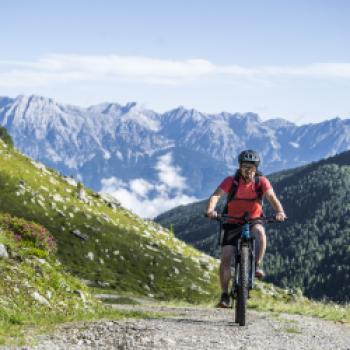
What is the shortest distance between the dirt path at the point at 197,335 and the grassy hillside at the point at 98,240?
99.4 feet

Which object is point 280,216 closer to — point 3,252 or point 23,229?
point 3,252

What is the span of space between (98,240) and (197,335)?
4175cm

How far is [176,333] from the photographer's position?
37.2 ft

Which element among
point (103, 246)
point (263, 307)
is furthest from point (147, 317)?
point (103, 246)

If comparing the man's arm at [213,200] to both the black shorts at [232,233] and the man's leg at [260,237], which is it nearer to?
the black shorts at [232,233]

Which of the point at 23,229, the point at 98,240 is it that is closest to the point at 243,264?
the point at 23,229

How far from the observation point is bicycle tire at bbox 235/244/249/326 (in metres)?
13.1

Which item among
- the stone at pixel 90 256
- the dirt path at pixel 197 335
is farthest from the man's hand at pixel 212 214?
the stone at pixel 90 256

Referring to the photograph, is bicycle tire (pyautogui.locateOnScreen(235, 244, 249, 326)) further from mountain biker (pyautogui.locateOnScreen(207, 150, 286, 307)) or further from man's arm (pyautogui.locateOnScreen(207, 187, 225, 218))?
man's arm (pyautogui.locateOnScreen(207, 187, 225, 218))

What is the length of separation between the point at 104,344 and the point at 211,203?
4.66 m

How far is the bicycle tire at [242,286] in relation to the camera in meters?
13.1

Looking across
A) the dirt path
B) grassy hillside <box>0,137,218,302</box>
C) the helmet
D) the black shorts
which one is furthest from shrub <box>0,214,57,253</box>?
grassy hillside <box>0,137,218,302</box>

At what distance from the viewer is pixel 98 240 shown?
52438 millimetres

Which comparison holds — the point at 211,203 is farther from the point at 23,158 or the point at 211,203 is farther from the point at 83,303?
the point at 23,158
